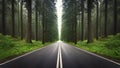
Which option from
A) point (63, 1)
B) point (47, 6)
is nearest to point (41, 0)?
point (47, 6)

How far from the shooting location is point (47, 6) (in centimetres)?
5894

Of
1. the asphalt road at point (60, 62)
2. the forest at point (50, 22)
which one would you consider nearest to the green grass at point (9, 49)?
the forest at point (50, 22)

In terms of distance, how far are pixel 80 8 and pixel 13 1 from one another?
1925 centimetres

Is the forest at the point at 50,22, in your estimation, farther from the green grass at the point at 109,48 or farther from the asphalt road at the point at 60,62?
the asphalt road at the point at 60,62

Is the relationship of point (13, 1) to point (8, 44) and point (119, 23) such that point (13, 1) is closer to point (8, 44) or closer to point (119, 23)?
point (8, 44)

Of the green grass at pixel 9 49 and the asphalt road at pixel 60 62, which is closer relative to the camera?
the asphalt road at pixel 60 62

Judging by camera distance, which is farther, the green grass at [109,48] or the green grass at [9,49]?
the green grass at [109,48]

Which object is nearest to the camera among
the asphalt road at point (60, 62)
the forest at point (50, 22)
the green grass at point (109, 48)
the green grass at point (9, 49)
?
the asphalt road at point (60, 62)

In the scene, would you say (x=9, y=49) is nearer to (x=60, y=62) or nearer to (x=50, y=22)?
(x=60, y=62)

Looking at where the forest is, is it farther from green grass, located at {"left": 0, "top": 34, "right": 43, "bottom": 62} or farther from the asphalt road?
the asphalt road

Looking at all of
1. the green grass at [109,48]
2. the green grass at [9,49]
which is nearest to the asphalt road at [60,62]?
the green grass at [9,49]

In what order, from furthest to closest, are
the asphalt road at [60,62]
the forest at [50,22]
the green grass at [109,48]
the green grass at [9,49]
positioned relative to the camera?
the forest at [50,22], the green grass at [109,48], the green grass at [9,49], the asphalt road at [60,62]

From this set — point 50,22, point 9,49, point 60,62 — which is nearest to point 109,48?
point 9,49

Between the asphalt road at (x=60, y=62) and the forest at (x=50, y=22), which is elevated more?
the forest at (x=50, y=22)
